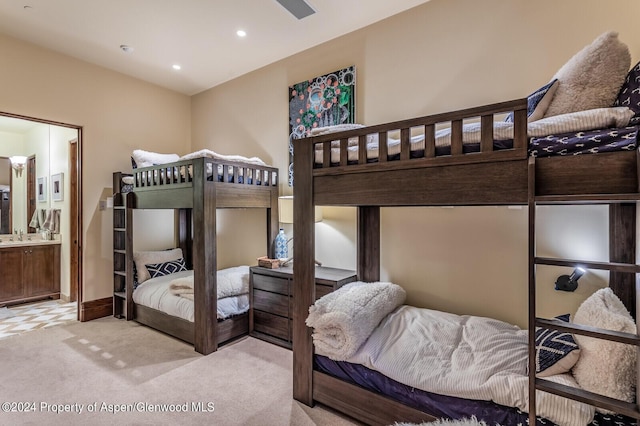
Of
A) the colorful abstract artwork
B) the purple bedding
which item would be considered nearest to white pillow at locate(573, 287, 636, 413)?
the purple bedding

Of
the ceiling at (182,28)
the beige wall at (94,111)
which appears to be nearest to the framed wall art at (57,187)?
the beige wall at (94,111)

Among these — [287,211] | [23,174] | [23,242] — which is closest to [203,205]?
[287,211]

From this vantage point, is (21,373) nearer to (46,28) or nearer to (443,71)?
(46,28)

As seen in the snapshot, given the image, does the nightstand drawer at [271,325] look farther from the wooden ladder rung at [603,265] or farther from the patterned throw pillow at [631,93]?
the patterned throw pillow at [631,93]

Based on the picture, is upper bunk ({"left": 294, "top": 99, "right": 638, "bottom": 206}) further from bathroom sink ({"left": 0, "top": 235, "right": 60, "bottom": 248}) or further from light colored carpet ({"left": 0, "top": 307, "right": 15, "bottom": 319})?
bathroom sink ({"left": 0, "top": 235, "right": 60, "bottom": 248})

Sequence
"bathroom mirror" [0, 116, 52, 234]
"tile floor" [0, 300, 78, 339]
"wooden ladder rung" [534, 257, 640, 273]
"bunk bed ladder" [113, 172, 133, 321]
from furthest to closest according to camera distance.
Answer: "bathroom mirror" [0, 116, 52, 234]
"bunk bed ladder" [113, 172, 133, 321]
"tile floor" [0, 300, 78, 339]
"wooden ladder rung" [534, 257, 640, 273]

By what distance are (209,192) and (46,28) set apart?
220 centimetres

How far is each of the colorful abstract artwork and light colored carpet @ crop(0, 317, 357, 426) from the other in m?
1.94

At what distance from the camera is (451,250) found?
256 cm

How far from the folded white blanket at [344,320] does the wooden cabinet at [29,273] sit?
4.53m

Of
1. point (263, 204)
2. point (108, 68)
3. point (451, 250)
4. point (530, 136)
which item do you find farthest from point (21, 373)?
point (530, 136)

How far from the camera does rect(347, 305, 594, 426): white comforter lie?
1396 mm

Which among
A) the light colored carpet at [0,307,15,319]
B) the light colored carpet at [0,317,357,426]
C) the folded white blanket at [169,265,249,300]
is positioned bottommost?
the light colored carpet at [0,317,357,426]

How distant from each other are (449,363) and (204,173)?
7.75ft
